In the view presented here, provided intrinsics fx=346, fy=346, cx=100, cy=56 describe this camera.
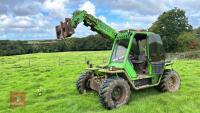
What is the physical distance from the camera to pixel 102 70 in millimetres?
14922

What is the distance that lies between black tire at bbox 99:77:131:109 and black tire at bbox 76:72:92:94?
2600 millimetres

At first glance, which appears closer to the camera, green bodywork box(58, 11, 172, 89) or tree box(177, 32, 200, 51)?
green bodywork box(58, 11, 172, 89)

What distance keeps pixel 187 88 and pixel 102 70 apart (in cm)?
557

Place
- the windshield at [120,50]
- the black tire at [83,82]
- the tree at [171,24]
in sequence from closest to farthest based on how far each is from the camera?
the windshield at [120,50]
the black tire at [83,82]
the tree at [171,24]

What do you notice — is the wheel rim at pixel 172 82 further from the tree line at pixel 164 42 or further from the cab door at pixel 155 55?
the tree line at pixel 164 42

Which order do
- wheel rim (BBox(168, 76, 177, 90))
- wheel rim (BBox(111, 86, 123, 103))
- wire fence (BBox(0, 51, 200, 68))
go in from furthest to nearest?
wire fence (BBox(0, 51, 200, 68))
wheel rim (BBox(168, 76, 177, 90))
wheel rim (BBox(111, 86, 123, 103))

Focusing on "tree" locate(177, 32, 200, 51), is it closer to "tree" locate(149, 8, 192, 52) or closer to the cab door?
"tree" locate(149, 8, 192, 52)

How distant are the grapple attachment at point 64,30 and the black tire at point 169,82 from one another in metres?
5.29

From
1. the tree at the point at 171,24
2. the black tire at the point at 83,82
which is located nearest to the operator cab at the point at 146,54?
Result: the black tire at the point at 83,82

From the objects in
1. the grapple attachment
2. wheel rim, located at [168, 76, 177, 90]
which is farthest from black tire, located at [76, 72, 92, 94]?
wheel rim, located at [168, 76, 177, 90]

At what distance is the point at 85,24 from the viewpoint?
15477 millimetres

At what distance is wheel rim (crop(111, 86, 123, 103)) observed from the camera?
1416cm

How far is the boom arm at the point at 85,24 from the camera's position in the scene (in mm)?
14539

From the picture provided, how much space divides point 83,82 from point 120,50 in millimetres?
2423
